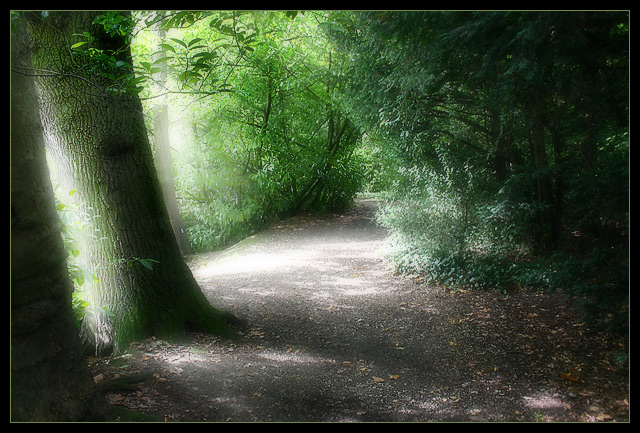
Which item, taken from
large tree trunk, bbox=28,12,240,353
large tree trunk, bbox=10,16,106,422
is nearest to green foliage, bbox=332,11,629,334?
large tree trunk, bbox=10,16,106,422

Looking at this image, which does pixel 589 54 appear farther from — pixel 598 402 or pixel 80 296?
pixel 80 296

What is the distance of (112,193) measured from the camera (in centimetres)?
416

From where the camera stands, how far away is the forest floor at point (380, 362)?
2.98 metres

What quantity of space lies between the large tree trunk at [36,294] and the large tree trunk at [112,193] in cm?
160

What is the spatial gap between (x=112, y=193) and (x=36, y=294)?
2.06 metres

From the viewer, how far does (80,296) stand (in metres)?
4.26

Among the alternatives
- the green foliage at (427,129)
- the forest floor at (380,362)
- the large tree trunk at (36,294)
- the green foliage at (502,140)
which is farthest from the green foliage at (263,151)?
the large tree trunk at (36,294)

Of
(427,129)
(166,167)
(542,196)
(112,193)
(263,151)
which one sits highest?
(263,151)

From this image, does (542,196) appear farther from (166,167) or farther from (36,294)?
(166,167)

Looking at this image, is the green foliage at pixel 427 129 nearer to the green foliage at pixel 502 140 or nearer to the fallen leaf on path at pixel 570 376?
the green foliage at pixel 502 140

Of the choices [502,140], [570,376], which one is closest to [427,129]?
[502,140]

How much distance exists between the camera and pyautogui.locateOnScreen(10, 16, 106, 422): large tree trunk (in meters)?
2.23

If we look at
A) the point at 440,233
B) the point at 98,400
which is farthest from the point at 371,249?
the point at 98,400

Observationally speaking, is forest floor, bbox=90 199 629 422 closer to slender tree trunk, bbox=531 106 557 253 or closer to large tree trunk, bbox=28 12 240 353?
large tree trunk, bbox=28 12 240 353
